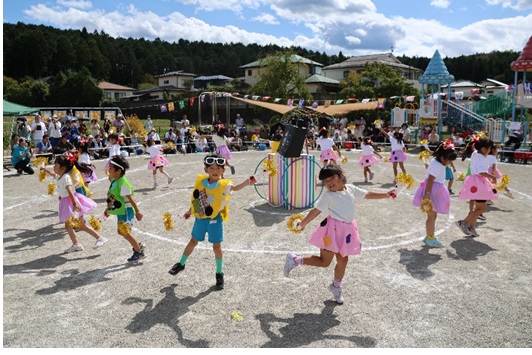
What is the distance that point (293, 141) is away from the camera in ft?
31.7

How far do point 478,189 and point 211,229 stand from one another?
504cm

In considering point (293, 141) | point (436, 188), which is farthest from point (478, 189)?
point (293, 141)

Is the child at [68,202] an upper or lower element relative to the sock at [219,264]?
upper

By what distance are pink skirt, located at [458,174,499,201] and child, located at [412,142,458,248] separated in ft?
3.04

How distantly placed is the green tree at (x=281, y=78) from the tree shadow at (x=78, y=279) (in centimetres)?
3335

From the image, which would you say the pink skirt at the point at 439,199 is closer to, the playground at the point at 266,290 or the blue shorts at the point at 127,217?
the playground at the point at 266,290

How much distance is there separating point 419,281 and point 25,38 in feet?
280

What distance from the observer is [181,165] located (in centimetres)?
1792

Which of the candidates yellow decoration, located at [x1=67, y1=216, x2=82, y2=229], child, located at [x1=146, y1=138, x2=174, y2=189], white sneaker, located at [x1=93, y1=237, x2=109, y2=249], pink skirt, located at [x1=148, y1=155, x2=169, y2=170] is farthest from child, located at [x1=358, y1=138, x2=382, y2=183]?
yellow decoration, located at [x1=67, y1=216, x2=82, y2=229]

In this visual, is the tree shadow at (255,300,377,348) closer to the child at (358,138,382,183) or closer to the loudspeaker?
the loudspeaker

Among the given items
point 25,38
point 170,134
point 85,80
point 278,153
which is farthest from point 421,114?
point 25,38

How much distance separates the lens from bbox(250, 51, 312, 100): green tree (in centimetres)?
3869

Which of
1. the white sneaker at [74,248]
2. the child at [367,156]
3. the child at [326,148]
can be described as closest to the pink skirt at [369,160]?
the child at [367,156]

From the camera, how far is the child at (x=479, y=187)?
26.1 ft
